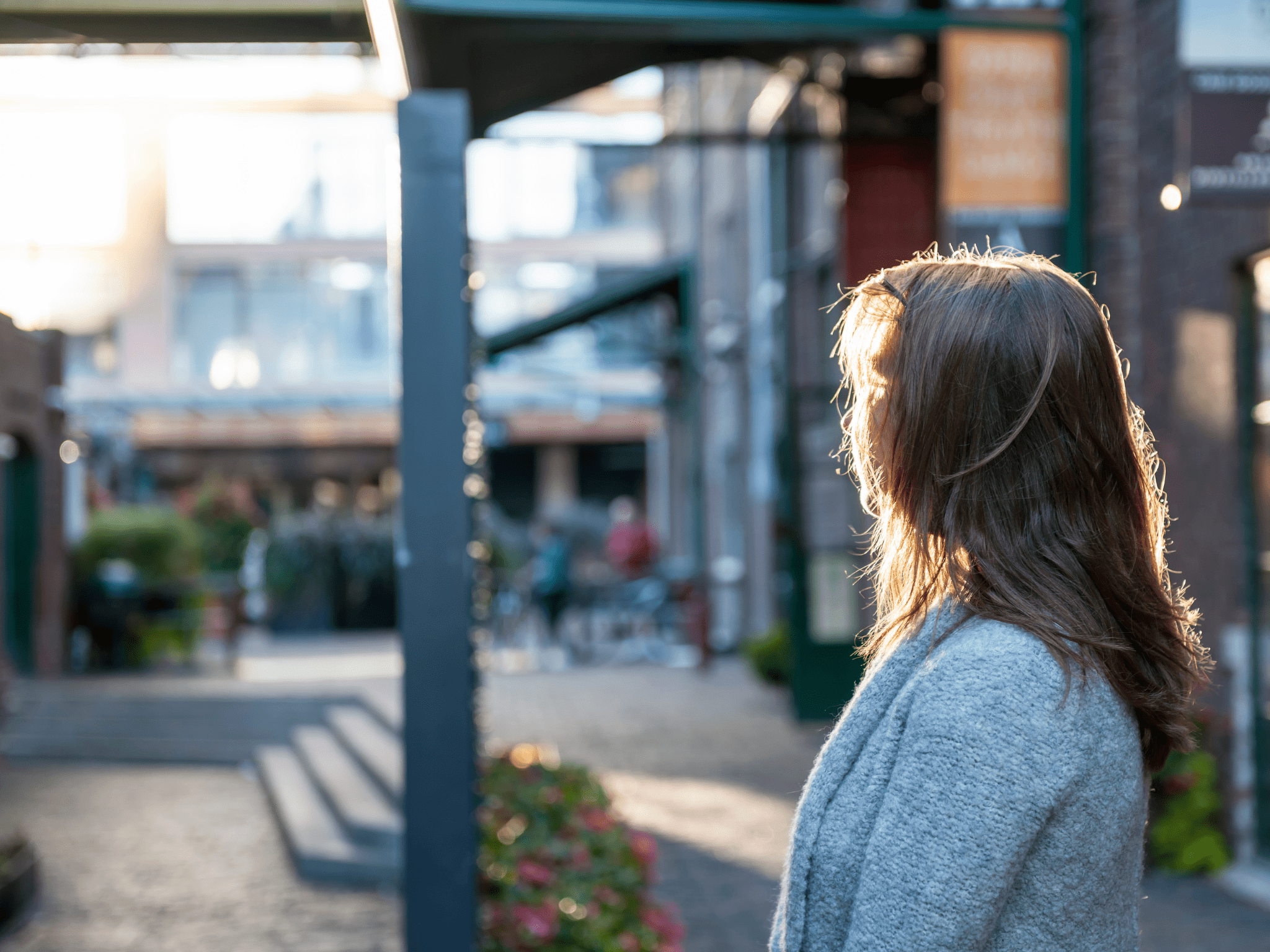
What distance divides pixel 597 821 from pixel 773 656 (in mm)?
7178

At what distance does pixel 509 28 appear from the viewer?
4.11 metres

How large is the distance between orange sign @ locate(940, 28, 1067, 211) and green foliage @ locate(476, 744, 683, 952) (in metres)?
3.03

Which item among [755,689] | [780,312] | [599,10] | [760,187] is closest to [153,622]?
[755,689]

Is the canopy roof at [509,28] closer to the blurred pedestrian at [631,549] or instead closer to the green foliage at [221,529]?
the blurred pedestrian at [631,549]

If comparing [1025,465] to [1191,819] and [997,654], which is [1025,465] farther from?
[1191,819]

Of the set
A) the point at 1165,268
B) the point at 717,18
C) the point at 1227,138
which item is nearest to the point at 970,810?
the point at 1227,138

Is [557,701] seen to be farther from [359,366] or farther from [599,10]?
[359,366]

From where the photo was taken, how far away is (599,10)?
4.29 metres

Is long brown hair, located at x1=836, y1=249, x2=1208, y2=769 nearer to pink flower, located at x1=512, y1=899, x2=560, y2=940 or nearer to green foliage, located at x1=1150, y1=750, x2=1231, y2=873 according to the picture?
pink flower, located at x1=512, y1=899, x2=560, y2=940

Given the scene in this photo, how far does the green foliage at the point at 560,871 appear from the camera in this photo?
3898 mm

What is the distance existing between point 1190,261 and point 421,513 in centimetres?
427

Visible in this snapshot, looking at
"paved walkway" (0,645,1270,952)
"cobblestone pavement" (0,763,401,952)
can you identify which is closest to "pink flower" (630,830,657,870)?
"paved walkway" (0,645,1270,952)

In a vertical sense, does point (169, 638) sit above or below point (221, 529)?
below

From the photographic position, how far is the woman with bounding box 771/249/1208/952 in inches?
43.2
